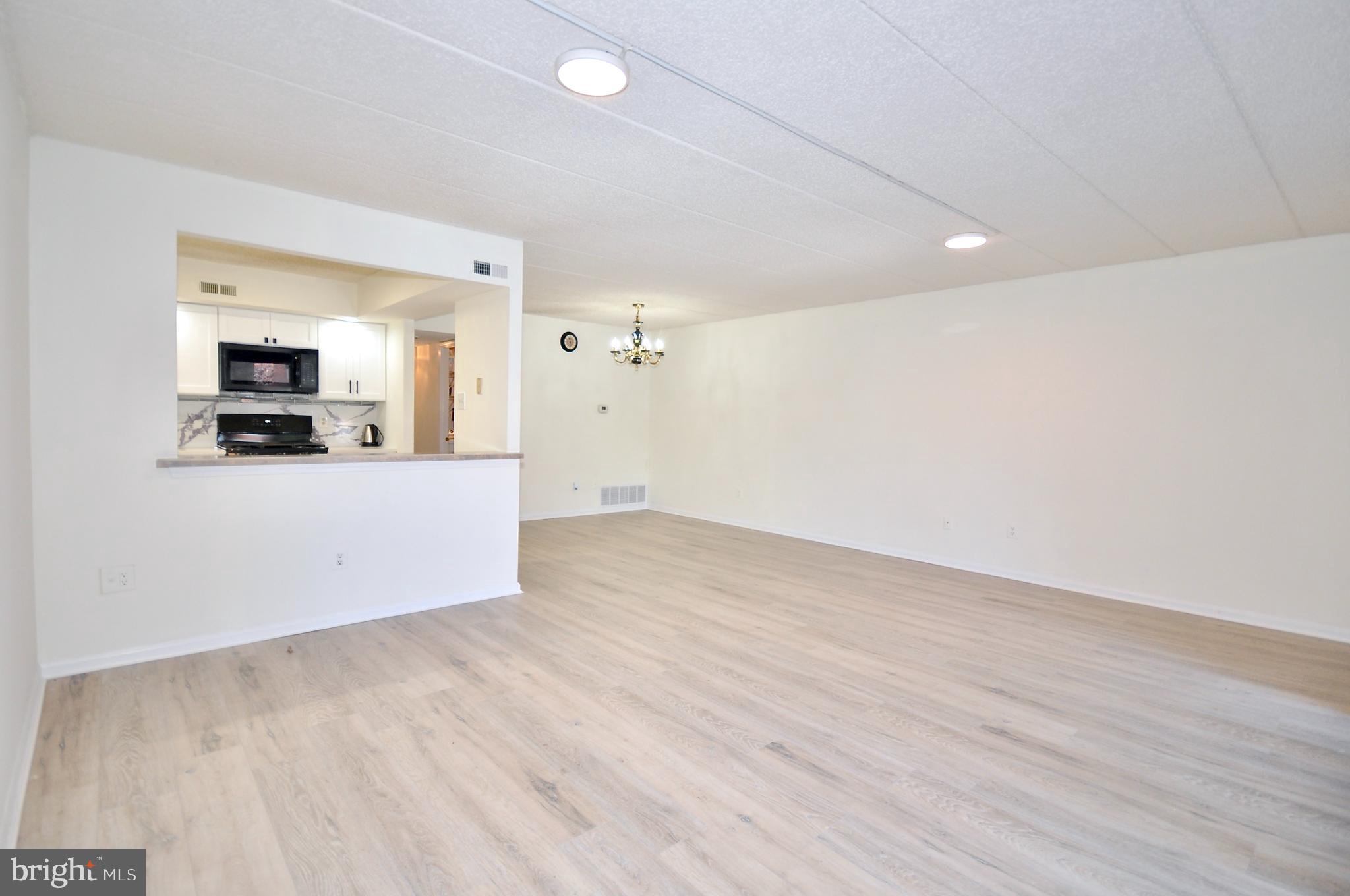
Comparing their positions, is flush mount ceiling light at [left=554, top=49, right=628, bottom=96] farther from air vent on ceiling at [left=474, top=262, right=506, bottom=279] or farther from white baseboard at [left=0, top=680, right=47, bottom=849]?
white baseboard at [left=0, top=680, right=47, bottom=849]

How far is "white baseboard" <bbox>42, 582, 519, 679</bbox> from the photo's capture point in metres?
3.14

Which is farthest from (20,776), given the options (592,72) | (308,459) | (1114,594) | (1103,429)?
(1103,429)

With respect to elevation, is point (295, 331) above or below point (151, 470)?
above

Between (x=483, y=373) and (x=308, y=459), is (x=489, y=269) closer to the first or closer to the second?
(x=483, y=373)

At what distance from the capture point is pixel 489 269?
448cm

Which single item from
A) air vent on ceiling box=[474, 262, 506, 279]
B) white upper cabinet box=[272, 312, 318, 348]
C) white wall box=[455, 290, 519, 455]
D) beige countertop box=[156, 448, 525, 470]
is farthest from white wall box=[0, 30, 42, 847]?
white upper cabinet box=[272, 312, 318, 348]

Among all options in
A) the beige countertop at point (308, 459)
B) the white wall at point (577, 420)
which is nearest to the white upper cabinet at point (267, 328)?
the beige countertop at point (308, 459)

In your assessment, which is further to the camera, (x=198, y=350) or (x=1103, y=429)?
(x=198, y=350)

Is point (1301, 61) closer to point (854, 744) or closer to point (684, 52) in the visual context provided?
point (684, 52)

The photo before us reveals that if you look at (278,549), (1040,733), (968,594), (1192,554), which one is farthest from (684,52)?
(1192,554)

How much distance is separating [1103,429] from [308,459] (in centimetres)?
580

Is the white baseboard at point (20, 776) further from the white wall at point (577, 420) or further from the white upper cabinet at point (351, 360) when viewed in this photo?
the white wall at point (577, 420)

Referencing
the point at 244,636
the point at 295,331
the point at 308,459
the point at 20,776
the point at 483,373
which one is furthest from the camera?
the point at 295,331

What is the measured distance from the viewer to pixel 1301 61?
213 cm
